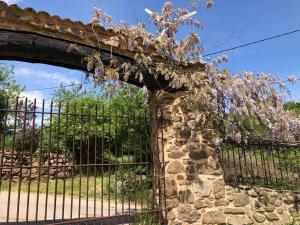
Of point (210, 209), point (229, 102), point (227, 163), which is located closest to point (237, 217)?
point (210, 209)

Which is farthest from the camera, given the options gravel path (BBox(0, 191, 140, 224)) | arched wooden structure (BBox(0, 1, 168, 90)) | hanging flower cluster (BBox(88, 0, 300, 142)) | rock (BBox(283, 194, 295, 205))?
gravel path (BBox(0, 191, 140, 224))

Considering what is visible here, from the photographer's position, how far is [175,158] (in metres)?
6.16

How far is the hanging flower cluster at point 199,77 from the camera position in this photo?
19.2ft

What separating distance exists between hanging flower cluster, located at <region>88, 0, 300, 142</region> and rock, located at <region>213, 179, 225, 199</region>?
693 millimetres

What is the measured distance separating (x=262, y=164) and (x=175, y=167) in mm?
2129

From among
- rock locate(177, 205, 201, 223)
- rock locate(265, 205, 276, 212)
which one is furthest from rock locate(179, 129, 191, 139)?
rock locate(265, 205, 276, 212)

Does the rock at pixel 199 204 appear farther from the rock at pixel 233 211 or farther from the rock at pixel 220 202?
the rock at pixel 233 211

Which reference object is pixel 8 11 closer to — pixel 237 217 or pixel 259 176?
pixel 237 217

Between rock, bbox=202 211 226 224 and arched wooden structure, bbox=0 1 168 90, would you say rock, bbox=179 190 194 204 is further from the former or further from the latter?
arched wooden structure, bbox=0 1 168 90

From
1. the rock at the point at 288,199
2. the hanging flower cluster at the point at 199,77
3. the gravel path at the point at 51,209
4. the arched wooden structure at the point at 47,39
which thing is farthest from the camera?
the gravel path at the point at 51,209

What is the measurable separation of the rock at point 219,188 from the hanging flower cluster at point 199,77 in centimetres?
69

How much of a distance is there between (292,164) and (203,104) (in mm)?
3115

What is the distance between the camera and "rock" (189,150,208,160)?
6.19 m

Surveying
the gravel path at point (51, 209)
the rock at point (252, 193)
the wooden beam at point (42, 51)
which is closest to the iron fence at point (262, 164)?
the rock at point (252, 193)
